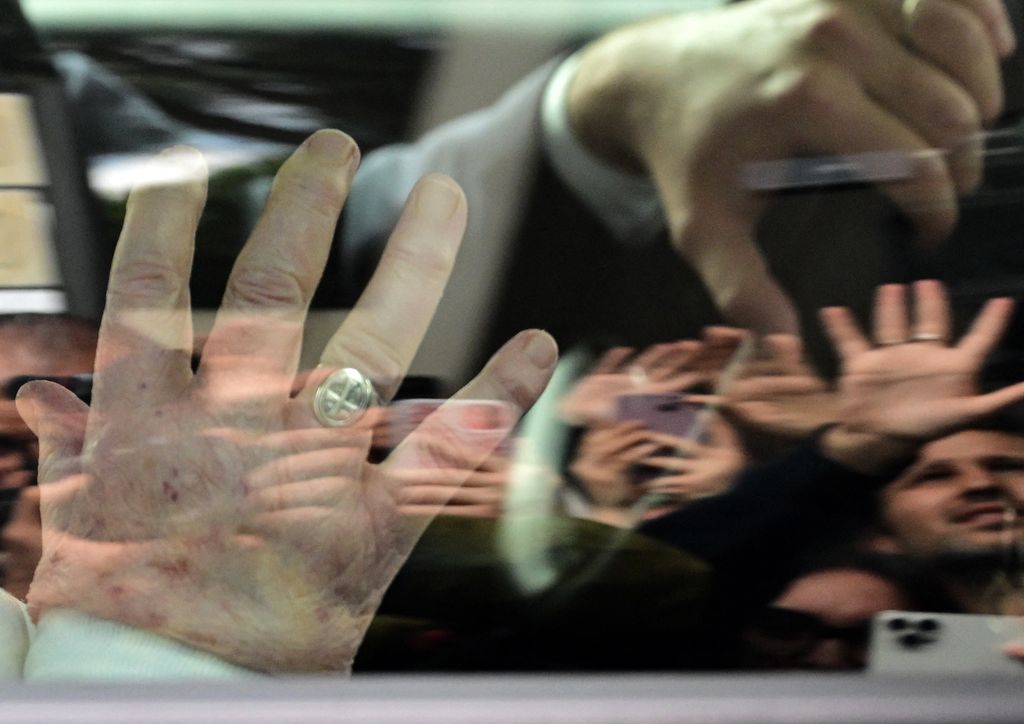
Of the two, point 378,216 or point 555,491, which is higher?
point 378,216

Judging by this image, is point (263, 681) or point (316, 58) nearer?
point (263, 681)

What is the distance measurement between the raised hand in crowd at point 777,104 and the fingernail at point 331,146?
308 millimetres

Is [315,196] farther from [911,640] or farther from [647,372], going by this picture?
[911,640]

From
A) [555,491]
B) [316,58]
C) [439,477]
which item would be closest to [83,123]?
[316,58]

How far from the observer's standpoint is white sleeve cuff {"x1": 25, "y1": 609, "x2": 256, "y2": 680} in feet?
4.67

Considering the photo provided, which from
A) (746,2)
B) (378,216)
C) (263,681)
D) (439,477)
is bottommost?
(263,681)

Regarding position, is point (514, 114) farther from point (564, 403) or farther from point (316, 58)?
point (564, 403)

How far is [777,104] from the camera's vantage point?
→ 4.83 ft

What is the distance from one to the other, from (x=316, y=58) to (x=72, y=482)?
604 millimetres

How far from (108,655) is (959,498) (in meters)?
1.03

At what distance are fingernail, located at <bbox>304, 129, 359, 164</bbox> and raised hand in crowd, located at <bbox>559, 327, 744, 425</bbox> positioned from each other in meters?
0.40

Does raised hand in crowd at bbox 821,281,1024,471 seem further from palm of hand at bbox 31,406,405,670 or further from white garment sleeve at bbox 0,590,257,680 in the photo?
white garment sleeve at bbox 0,590,257,680

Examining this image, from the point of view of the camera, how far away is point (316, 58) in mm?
1546

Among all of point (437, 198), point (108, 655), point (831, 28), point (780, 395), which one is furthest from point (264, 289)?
point (831, 28)
